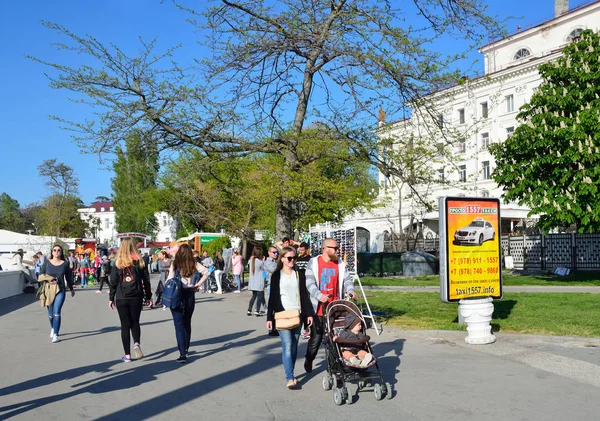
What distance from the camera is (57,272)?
1195 centimetres

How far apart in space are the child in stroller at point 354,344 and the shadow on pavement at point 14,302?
549 inches

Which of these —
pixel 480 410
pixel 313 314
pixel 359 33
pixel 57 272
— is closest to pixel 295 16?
pixel 359 33

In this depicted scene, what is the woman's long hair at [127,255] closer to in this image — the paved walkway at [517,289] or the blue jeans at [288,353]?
the blue jeans at [288,353]

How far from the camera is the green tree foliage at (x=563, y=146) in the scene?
23.4m

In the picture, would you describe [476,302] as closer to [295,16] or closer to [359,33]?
[359,33]

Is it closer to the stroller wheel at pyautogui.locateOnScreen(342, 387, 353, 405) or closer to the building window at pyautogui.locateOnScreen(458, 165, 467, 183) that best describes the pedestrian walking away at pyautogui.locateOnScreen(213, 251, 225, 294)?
the building window at pyautogui.locateOnScreen(458, 165, 467, 183)

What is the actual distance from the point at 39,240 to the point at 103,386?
4820 centimetres

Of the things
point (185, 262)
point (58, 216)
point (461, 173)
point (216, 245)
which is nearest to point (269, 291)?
point (185, 262)

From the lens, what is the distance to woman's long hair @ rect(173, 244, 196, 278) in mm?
9789

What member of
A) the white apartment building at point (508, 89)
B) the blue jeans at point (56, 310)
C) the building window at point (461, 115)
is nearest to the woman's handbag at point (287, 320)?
the blue jeans at point (56, 310)

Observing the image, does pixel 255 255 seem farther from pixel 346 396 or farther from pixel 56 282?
pixel 346 396

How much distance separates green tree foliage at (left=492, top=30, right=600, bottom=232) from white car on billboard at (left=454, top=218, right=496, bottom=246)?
1346cm

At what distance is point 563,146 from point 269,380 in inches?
771

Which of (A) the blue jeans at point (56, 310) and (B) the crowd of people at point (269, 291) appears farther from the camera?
(A) the blue jeans at point (56, 310)
